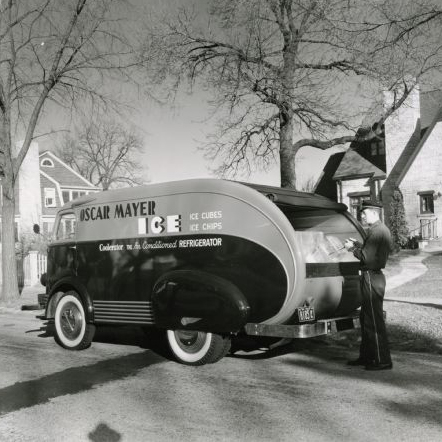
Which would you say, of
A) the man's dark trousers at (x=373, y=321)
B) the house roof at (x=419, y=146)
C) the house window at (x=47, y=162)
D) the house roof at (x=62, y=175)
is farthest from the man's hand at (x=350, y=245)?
the house window at (x=47, y=162)

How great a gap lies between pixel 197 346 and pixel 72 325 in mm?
2428

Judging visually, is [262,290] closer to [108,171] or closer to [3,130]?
[3,130]

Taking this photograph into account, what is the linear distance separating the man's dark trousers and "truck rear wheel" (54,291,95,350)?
3.99 metres

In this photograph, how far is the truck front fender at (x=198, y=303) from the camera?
6.55m

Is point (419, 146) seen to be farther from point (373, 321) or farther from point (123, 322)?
point (123, 322)

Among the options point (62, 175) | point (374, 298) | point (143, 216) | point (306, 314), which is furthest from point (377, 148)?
point (306, 314)

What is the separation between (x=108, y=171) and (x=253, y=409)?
65.4m

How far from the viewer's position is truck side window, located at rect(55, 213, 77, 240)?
29.6 ft

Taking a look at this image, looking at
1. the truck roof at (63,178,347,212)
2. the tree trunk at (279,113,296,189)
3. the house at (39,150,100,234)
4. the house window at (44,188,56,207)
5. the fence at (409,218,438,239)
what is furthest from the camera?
the house window at (44,188,56,207)

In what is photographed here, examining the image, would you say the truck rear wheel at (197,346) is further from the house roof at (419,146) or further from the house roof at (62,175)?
the house roof at (62,175)

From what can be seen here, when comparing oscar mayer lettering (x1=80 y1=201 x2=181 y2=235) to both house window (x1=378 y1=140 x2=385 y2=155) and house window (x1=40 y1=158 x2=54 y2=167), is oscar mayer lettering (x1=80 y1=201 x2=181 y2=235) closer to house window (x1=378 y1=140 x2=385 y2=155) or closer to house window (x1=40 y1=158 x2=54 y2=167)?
house window (x1=378 y1=140 x2=385 y2=155)

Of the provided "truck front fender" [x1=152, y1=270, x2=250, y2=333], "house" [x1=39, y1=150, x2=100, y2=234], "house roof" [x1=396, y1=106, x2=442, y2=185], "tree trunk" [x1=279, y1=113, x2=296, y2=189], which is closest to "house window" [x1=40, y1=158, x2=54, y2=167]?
"house" [x1=39, y1=150, x2=100, y2=234]

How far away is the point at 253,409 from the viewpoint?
5238 mm

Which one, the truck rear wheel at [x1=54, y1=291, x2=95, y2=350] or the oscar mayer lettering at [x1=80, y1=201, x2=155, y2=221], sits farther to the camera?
the truck rear wheel at [x1=54, y1=291, x2=95, y2=350]
